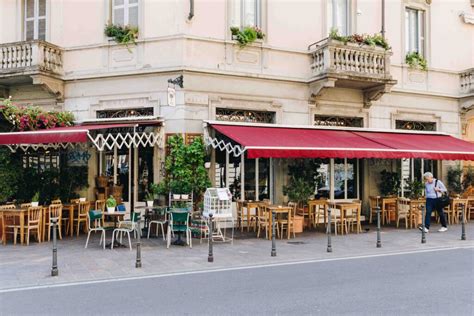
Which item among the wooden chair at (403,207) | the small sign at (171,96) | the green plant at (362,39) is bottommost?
the wooden chair at (403,207)

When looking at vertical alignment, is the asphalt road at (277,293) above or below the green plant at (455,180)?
below

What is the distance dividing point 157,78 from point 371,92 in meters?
7.43

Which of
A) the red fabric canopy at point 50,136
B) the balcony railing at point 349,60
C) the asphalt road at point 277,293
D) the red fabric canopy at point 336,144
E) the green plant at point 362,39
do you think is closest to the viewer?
the asphalt road at point 277,293

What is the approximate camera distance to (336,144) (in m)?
12.4

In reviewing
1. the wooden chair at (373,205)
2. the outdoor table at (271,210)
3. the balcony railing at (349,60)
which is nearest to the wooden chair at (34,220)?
the outdoor table at (271,210)

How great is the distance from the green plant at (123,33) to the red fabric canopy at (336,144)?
12.8 ft

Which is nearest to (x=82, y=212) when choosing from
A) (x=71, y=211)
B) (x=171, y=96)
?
(x=71, y=211)

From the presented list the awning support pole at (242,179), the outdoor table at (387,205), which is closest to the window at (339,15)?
the awning support pole at (242,179)

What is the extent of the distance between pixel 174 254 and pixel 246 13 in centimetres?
845

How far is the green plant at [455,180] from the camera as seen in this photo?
17094 millimetres

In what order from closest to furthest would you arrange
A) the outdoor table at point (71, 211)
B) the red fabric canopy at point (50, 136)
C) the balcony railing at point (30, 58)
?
the red fabric canopy at point (50, 136) < the outdoor table at point (71, 211) < the balcony railing at point (30, 58)

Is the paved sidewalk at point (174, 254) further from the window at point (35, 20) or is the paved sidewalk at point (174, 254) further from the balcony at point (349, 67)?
the window at point (35, 20)

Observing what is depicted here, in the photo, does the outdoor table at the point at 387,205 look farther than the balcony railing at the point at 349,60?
Yes

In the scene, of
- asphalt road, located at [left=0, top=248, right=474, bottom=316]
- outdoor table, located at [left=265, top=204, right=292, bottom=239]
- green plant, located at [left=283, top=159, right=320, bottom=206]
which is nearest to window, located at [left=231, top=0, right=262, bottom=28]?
green plant, located at [left=283, top=159, right=320, bottom=206]
